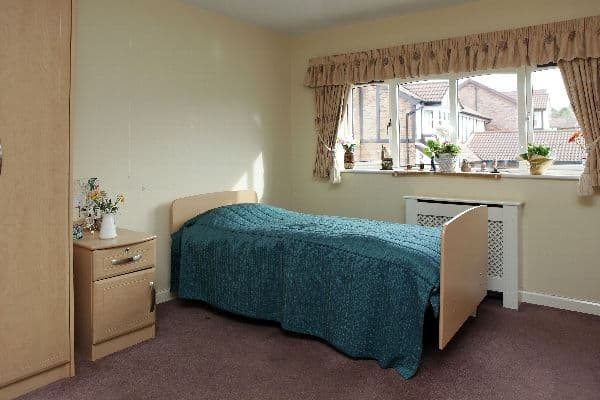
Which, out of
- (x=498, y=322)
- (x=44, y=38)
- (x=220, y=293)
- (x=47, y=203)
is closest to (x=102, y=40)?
(x=44, y=38)

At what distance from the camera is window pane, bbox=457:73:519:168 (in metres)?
3.80

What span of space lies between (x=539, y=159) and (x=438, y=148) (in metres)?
0.80

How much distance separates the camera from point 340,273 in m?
2.76

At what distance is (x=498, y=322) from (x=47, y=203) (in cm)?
283

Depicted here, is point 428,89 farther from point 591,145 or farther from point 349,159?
point 591,145

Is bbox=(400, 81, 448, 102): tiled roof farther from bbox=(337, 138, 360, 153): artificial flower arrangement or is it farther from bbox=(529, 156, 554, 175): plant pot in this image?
bbox=(529, 156, 554, 175): plant pot

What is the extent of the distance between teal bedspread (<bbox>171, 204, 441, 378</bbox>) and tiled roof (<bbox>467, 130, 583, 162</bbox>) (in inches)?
45.1

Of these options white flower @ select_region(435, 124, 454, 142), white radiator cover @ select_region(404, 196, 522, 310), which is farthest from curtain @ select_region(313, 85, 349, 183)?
white radiator cover @ select_region(404, 196, 522, 310)

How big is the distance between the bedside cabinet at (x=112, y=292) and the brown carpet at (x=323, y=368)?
0.35 ft

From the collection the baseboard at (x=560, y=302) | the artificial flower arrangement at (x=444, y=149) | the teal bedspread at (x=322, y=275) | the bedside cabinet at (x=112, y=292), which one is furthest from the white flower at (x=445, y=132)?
the bedside cabinet at (x=112, y=292)

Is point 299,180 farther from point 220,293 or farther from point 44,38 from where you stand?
point 44,38

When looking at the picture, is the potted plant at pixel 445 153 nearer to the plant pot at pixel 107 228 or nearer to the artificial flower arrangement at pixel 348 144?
the artificial flower arrangement at pixel 348 144

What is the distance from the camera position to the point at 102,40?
3.24 meters

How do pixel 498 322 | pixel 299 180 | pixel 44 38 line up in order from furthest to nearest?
pixel 299 180 < pixel 498 322 < pixel 44 38
